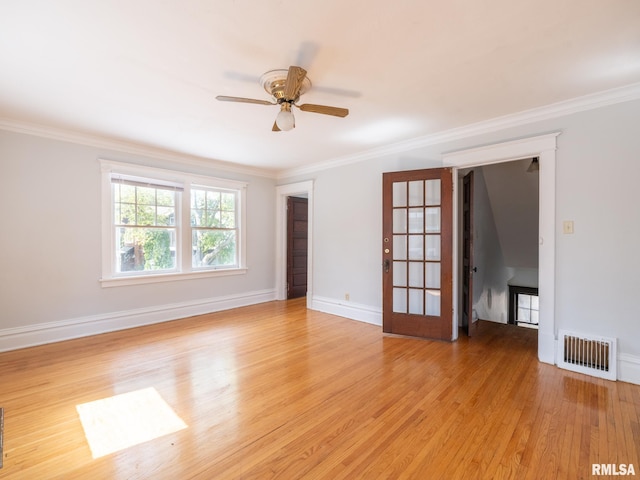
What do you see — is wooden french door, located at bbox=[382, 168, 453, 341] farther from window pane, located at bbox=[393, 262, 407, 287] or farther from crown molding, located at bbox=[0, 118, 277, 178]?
crown molding, located at bbox=[0, 118, 277, 178]

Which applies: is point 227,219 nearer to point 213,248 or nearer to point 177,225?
point 213,248

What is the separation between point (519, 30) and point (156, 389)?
3696 millimetres

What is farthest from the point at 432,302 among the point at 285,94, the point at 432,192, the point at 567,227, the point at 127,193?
the point at 127,193

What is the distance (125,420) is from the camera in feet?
6.73

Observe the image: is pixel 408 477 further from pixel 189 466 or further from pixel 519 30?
pixel 519 30

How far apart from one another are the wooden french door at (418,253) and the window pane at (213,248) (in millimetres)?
2839

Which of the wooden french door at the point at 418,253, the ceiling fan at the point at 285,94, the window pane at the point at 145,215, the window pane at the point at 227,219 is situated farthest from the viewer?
the window pane at the point at 227,219

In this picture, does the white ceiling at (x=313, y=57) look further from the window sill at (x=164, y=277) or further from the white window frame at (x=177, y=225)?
the window sill at (x=164, y=277)

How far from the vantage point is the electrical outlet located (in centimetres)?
287

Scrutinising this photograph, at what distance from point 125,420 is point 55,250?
8.63ft

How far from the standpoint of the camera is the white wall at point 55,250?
331 cm

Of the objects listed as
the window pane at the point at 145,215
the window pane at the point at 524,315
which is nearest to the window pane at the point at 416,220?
the window pane at the point at 145,215

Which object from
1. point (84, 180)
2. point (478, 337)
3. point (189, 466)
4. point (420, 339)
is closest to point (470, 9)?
point (189, 466)

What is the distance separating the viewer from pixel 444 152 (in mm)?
3711
